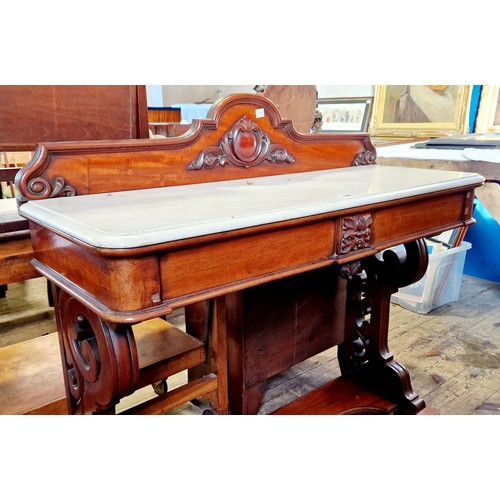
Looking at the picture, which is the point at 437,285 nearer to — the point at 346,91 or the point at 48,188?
the point at 346,91

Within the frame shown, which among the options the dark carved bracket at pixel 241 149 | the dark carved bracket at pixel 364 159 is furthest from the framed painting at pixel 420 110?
the dark carved bracket at pixel 241 149

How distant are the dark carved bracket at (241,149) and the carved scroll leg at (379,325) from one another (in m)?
0.55

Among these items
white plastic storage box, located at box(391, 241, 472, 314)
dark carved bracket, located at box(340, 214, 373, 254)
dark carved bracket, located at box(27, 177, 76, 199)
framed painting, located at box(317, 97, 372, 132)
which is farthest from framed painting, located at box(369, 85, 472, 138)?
dark carved bracket, located at box(27, 177, 76, 199)

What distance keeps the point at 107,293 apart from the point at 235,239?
0.25m

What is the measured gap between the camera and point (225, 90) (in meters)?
6.78

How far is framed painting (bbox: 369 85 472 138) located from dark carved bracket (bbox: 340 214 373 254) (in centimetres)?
284

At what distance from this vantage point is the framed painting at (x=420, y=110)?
3541 mm

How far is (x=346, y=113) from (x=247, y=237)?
372cm

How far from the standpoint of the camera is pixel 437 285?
2943mm

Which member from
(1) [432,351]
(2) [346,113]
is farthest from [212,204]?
(2) [346,113]

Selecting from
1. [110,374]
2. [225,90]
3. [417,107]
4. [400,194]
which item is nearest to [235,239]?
[110,374]

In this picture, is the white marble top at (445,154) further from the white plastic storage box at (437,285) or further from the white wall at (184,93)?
the white wall at (184,93)

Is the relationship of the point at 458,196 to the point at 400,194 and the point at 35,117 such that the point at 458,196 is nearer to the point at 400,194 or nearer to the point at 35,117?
the point at 400,194

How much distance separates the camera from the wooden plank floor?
2078 mm
